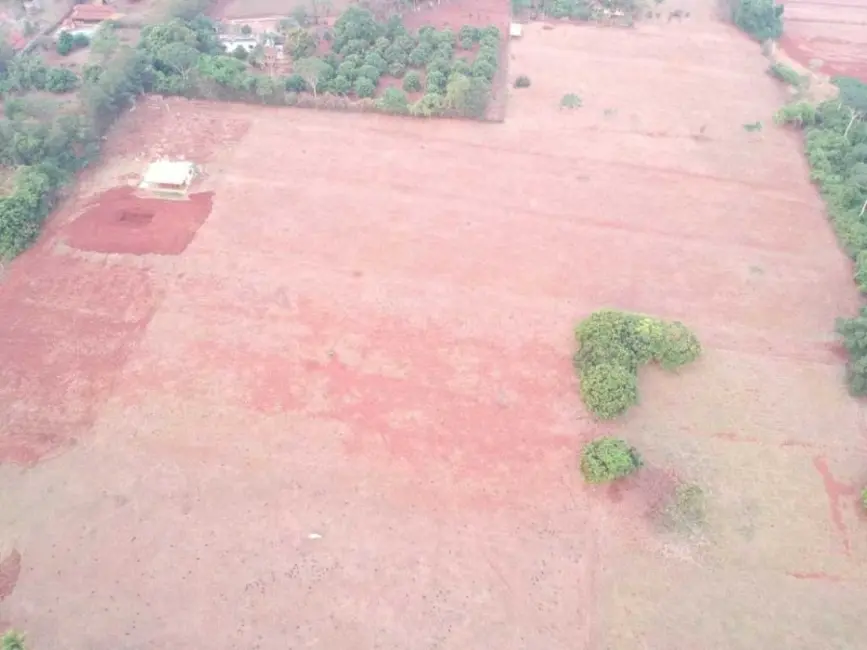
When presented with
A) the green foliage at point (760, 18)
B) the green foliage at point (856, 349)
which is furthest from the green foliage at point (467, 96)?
the green foliage at point (856, 349)

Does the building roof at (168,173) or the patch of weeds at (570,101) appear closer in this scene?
the building roof at (168,173)

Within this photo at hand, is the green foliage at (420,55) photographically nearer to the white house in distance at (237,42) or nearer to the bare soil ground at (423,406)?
the bare soil ground at (423,406)

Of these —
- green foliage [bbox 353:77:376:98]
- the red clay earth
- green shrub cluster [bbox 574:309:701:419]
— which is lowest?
green shrub cluster [bbox 574:309:701:419]

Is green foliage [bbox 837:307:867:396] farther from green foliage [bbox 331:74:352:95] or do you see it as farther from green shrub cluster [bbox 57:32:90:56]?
green shrub cluster [bbox 57:32:90:56]

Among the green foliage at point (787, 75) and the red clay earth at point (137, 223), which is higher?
the green foliage at point (787, 75)

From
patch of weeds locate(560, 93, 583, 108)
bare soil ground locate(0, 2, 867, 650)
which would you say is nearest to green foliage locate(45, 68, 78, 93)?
bare soil ground locate(0, 2, 867, 650)

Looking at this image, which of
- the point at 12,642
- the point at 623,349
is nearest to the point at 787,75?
the point at 623,349

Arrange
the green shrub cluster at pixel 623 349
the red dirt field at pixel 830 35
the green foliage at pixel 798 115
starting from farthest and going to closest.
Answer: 1. the red dirt field at pixel 830 35
2. the green foliage at pixel 798 115
3. the green shrub cluster at pixel 623 349
